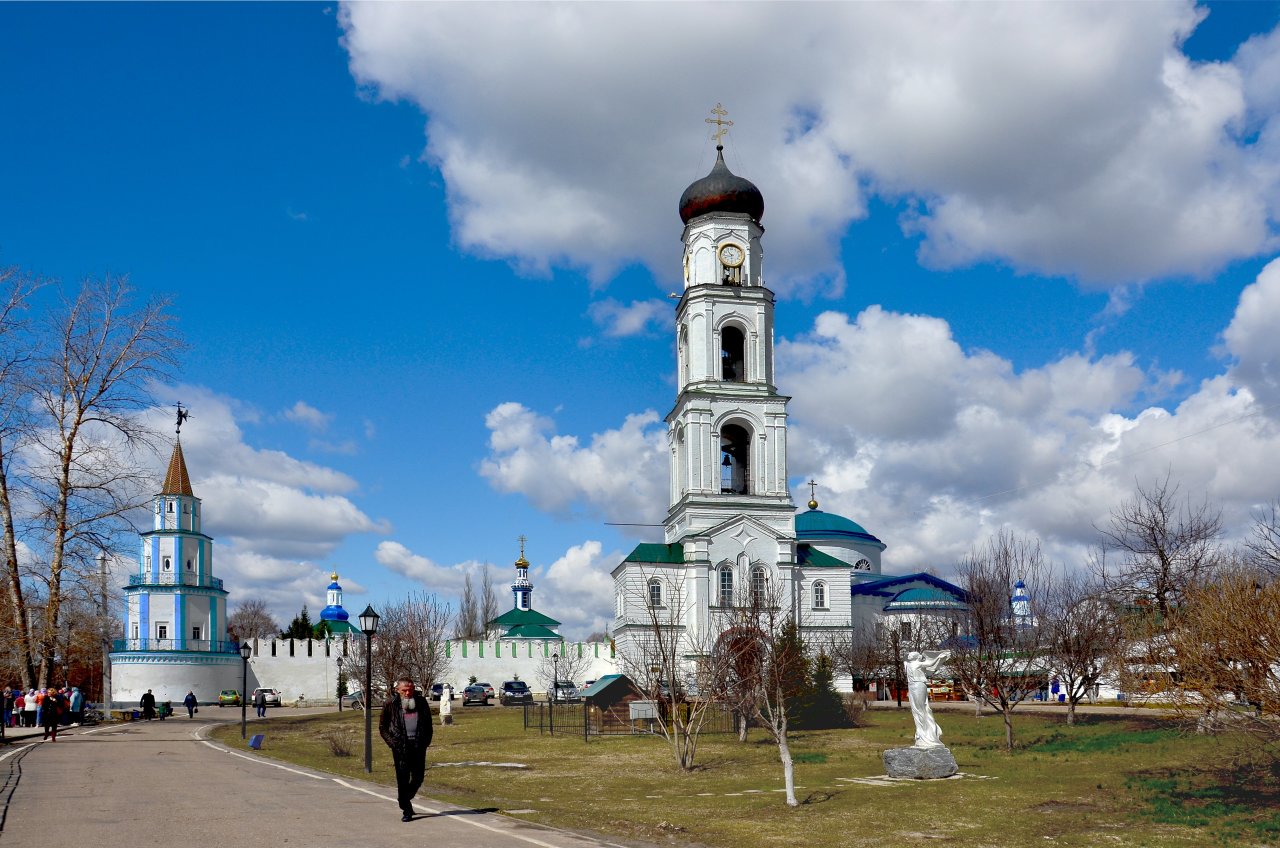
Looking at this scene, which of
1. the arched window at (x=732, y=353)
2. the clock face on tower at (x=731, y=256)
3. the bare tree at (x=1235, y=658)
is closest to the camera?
the bare tree at (x=1235, y=658)

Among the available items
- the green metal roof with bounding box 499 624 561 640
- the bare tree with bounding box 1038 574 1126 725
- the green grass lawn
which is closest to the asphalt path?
the green grass lawn

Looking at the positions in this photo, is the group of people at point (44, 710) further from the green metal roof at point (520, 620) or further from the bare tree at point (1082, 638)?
the green metal roof at point (520, 620)

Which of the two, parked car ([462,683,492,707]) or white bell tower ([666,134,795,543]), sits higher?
white bell tower ([666,134,795,543])

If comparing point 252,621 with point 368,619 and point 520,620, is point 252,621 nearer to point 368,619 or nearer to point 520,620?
point 520,620

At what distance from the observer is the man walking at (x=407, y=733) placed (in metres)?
12.6

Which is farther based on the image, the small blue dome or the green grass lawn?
the small blue dome

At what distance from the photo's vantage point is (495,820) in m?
12.7

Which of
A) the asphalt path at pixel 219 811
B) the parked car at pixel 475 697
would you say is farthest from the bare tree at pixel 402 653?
the asphalt path at pixel 219 811

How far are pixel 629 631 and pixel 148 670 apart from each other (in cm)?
2937

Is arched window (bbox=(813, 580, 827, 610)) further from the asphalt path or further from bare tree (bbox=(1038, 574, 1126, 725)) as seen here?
the asphalt path

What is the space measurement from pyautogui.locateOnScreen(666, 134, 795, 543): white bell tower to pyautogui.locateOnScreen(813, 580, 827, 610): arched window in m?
3.86

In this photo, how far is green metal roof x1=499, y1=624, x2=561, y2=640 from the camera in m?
89.7

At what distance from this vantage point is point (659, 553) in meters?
56.3

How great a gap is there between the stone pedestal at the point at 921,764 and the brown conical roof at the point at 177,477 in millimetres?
59484
